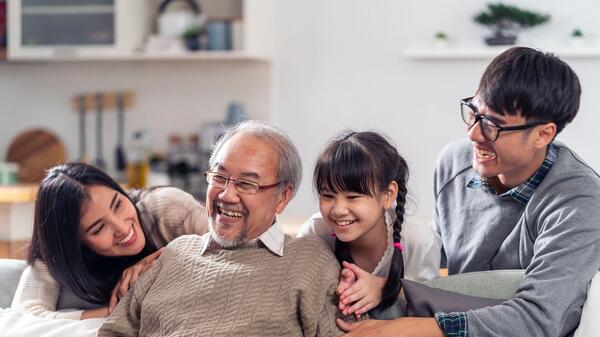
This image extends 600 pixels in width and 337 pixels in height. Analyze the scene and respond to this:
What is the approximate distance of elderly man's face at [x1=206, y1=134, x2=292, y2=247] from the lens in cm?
231

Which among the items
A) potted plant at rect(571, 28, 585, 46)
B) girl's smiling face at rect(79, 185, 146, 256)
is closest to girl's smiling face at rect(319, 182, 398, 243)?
girl's smiling face at rect(79, 185, 146, 256)

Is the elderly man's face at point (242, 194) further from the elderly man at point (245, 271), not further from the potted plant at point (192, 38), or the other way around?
the potted plant at point (192, 38)

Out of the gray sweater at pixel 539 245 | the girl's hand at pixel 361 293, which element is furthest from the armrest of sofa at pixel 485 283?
the girl's hand at pixel 361 293

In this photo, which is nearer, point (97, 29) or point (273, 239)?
point (273, 239)

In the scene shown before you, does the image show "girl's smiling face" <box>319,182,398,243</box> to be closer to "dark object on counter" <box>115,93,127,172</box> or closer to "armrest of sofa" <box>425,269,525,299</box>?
"armrest of sofa" <box>425,269,525,299</box>

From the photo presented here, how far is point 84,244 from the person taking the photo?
2.62m

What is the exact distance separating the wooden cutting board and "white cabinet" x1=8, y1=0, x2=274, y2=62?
54 cm

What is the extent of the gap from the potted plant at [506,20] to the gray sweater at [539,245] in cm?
240

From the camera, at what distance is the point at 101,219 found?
255cm

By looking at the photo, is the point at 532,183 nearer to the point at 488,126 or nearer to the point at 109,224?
the point at 488,126

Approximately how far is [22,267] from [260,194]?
0.88 meters

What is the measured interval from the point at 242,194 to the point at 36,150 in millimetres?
3796

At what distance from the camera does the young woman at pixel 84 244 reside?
8.30 feet

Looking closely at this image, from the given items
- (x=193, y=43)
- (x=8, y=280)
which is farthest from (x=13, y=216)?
(x=8, y=280)
